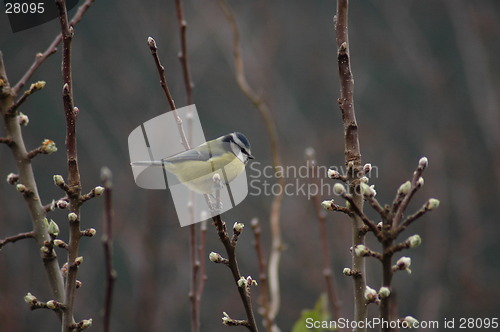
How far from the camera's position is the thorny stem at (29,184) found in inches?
48.3

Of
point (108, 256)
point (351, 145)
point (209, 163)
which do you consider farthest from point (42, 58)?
point (351, 145)

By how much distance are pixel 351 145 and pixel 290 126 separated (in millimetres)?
5347

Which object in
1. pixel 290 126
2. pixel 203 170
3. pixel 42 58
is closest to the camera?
pixel 42 58

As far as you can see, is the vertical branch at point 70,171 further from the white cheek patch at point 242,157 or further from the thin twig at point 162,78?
the white cheek patch at point 242,157

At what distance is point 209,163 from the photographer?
6.28 feet

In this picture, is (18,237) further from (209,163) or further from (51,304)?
(209,163)

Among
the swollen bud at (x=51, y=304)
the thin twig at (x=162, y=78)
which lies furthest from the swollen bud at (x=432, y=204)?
the swollen bud at (x=51, y=304)

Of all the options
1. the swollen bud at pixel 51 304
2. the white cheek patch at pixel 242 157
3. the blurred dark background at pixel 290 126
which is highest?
the blurred dark background at pixel 290 126

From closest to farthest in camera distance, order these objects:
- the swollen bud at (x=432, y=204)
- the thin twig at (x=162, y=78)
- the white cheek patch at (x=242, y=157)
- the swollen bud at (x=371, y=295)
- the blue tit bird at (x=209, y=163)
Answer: the swollen bud at (x=432, y=204) → the swollen bud at (x=371, y=295) → the thin twig at (x=162, y=78) → the blue tit bird at (x=209, y=163) → the white cheek patch at (x=242, y=157)

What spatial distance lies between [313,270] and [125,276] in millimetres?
2376

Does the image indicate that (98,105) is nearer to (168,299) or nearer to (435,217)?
(168,299)

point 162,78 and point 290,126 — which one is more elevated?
point 290,126

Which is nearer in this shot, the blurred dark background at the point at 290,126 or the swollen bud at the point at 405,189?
the swollen bud at the point at 405,189

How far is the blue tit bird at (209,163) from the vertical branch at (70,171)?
0.53 m
